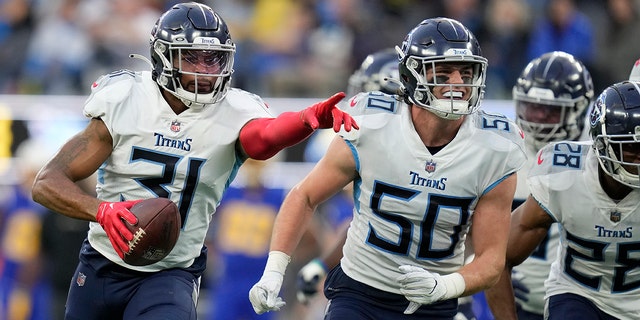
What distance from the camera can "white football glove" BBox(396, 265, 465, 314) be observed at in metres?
4.77

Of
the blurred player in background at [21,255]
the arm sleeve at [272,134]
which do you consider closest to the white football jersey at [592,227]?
the arm sleeve at [272,134]

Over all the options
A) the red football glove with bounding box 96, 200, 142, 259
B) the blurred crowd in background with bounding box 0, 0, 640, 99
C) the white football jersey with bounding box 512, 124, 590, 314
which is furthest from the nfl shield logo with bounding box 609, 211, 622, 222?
the blurred crowd in background with bounding box 0, 0, 640, 99

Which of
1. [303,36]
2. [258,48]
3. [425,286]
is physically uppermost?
[425,286]

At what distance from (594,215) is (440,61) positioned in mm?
975

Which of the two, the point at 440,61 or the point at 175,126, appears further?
the point at 175,126

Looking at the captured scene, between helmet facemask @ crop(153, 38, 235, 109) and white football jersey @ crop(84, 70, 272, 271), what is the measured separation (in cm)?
11

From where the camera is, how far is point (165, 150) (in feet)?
17.1

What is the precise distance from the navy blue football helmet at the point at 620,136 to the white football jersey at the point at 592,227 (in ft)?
0.55

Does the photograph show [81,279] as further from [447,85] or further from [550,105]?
[550,105]

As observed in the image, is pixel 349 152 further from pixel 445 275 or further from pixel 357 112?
pixel 445 275

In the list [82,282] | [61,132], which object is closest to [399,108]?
[82,282]

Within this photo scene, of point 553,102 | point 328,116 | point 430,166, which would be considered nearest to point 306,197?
point 328,116

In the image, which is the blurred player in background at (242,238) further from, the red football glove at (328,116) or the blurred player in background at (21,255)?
the red football glove at (328,116)

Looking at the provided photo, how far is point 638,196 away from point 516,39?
6.05 m
